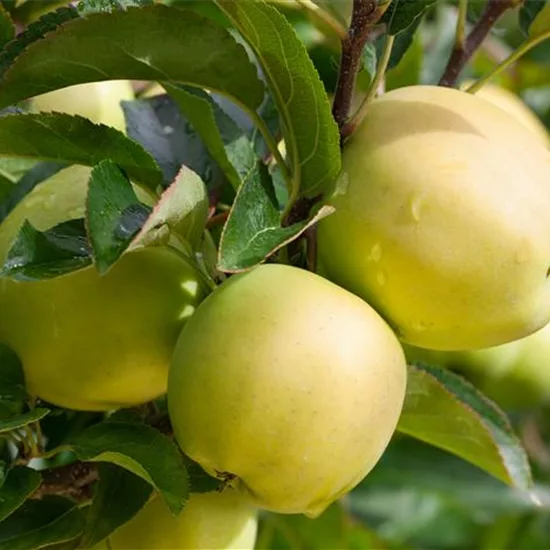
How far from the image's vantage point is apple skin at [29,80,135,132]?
3.03ft

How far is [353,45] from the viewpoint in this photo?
0.71 m

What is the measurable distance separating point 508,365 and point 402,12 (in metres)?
0.36

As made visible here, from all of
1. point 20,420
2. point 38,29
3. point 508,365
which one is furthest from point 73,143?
point 508,365

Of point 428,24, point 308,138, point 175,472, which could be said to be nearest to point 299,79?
point 308,138

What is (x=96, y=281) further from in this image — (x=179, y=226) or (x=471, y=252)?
(x=471, y=252)

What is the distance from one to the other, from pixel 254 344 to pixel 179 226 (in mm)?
101

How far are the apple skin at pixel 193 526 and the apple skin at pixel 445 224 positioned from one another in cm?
19

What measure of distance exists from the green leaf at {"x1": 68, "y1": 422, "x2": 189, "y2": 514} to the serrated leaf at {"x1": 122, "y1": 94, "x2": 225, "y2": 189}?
214 mm

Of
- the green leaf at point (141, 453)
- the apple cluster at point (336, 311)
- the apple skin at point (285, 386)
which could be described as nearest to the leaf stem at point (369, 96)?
the apple cluster at point (336, 311)

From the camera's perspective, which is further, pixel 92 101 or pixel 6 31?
pixel 92 101

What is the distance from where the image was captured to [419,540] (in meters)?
1.97

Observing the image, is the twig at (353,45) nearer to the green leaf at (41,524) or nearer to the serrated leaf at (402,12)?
the serrated leaf at (402,12)

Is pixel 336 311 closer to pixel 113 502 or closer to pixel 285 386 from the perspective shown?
pixel 285 386

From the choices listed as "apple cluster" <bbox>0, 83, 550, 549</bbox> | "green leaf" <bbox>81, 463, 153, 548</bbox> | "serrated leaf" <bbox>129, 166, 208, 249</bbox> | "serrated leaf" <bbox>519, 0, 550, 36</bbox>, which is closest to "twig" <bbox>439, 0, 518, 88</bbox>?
"serrated leaf" <bbox>519, 0, 550, 36</bbox>
